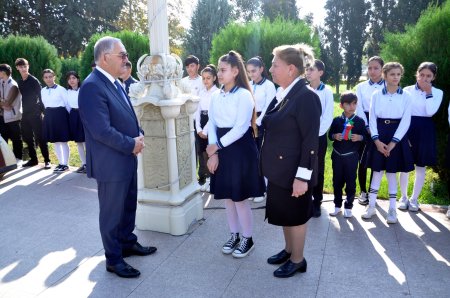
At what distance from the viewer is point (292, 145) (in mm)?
2869

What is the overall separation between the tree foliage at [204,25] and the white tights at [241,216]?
42.2ft

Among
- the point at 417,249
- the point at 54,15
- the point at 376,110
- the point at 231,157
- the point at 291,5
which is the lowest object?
the point at 417,249

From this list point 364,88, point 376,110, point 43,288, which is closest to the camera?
point 43,288

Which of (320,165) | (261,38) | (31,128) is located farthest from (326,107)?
(31,128)

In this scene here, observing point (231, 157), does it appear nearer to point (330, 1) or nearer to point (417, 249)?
point (417, 249)

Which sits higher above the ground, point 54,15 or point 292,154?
point 54,15

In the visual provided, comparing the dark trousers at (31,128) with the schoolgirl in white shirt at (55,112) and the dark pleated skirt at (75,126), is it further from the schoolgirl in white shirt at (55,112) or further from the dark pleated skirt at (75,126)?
the dark pleated skirt at (75,126)

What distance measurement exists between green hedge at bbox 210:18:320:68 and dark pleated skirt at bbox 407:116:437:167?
3468 millimetres

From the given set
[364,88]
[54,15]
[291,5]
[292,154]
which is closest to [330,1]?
[291,5]

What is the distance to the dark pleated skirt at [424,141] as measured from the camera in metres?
4.47

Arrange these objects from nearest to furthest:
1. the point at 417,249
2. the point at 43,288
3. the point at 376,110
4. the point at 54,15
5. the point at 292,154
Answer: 1. the point at 292,154
2. the point at 43,288
3. the point at 417,249
4. the point at 376,110
5. the point at 54,15

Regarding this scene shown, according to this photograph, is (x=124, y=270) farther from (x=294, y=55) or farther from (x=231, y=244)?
(x=294, y=55)

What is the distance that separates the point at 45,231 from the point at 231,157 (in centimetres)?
243

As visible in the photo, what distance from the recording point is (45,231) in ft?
14.0
